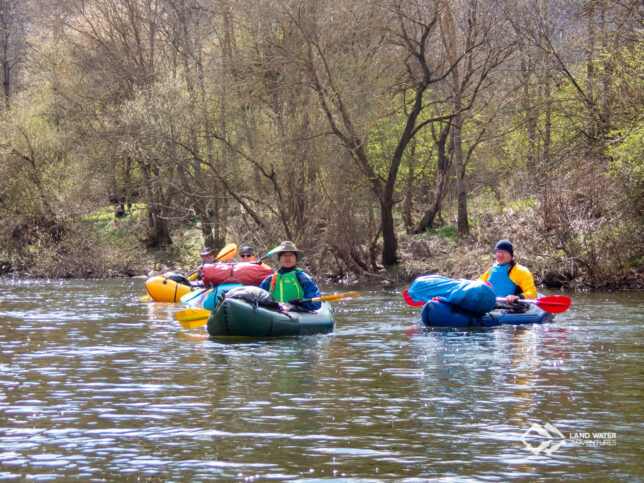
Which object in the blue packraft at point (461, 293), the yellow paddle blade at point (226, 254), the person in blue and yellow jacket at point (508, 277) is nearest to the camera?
the blue packraft at point (461, 293)

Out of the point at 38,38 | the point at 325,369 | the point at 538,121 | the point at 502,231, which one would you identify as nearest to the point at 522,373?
the point at 325,369

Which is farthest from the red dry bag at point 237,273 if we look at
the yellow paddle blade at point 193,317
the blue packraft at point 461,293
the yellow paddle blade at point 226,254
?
the blue packraft at point 461,293

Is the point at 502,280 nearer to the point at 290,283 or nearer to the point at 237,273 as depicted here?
the point at 290,283

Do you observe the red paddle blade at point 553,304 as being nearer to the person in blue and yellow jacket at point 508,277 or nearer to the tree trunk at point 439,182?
the person in blue and yellow jacket at point 508,277

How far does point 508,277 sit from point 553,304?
785mm

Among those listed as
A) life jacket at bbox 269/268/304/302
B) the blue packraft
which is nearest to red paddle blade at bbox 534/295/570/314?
the blue packraft

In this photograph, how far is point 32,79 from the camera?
35.2m

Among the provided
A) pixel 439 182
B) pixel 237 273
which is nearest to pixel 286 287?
pixel 237 273

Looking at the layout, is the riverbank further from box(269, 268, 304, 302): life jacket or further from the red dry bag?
box(269, 268, 304, 302): life jacket

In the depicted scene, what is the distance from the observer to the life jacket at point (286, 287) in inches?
508

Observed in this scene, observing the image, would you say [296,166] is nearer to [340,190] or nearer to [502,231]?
[340,190]

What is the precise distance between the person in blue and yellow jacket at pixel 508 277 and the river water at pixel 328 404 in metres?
0.68

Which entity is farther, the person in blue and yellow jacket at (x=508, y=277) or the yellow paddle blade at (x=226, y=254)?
the yellow paddle blade at (x=226, y=254)

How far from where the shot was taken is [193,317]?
13336mm
